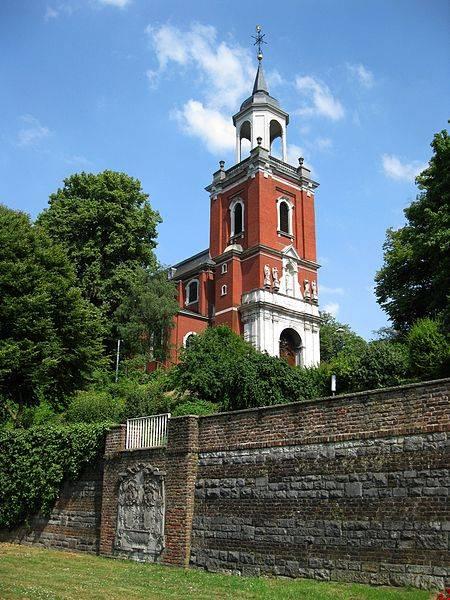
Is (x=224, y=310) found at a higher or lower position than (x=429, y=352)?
higher

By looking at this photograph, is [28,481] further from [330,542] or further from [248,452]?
[330,542]

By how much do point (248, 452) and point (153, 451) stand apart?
2888mm

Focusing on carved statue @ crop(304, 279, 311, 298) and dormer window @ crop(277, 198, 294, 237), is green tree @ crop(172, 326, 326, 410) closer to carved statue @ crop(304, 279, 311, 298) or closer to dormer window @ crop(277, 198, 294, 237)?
carved statue @ crop(304, 279, 311, 298)

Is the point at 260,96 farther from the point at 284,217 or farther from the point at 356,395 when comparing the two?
the point at 356,395

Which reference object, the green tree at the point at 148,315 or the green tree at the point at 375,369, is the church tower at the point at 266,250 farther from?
the green tree at the point at 375,369

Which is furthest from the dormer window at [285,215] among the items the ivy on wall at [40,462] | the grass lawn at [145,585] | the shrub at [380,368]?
the grass lawn at [145,585]

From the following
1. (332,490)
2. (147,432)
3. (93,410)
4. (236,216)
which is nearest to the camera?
(332,490)

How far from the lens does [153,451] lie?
15266mm

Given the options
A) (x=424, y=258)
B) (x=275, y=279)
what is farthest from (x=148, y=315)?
(x=424, y=258)

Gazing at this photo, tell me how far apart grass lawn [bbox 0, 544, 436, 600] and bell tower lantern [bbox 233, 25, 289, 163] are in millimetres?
40796

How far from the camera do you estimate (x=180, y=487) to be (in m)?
14.3

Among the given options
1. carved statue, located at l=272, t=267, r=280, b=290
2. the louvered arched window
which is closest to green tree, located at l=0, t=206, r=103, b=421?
carved statue, located at l=272, t=267, r=280, b=290

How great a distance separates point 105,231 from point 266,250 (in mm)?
11059

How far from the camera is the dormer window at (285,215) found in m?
47.6
